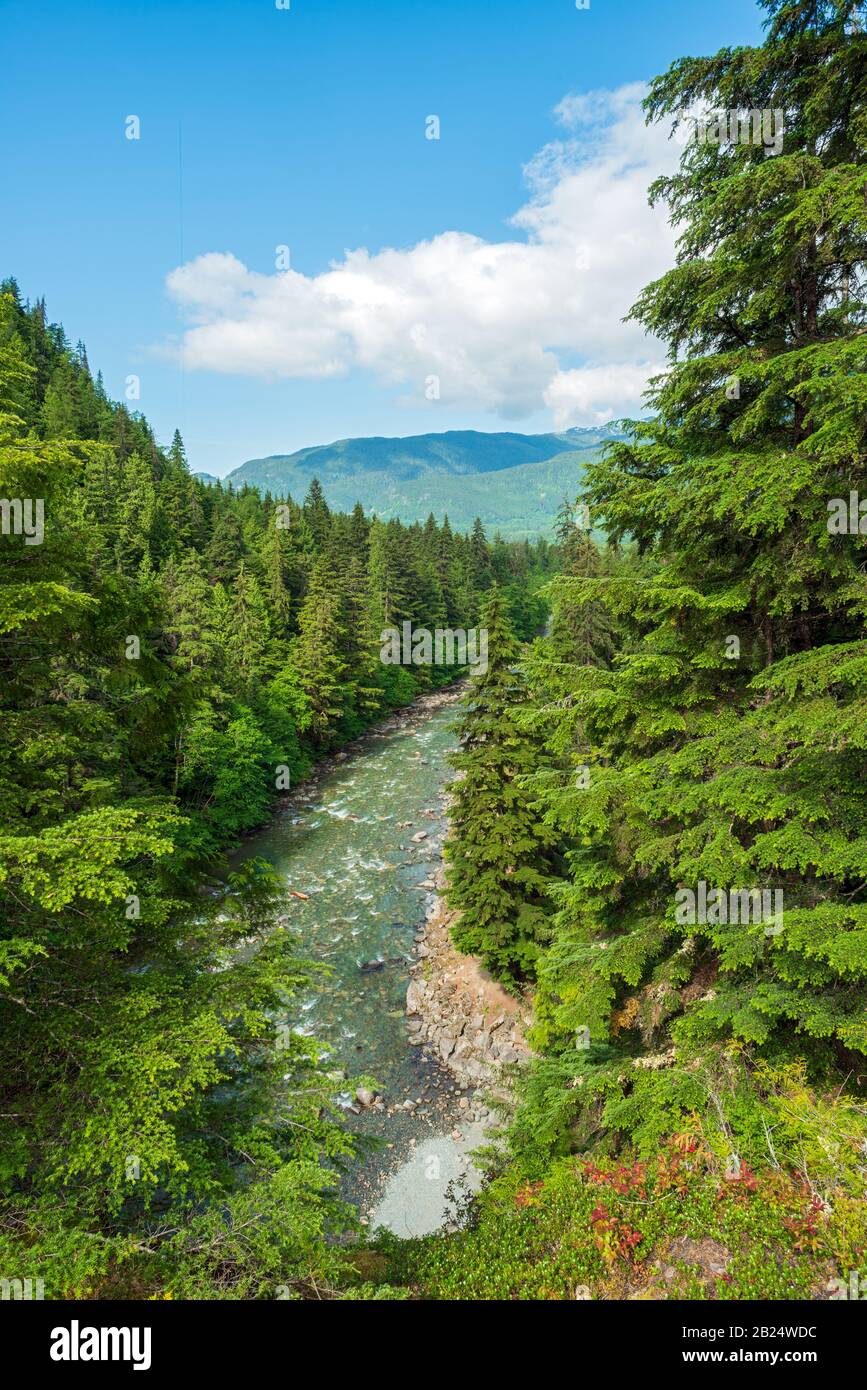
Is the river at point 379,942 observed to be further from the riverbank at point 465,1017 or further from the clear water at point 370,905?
the riverbank at point 465,1017

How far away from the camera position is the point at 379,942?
19.3 meters

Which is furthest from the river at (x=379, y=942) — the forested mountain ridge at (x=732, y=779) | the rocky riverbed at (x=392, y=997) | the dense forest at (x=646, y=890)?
the forested mountain ridge at (x=732, y=779)

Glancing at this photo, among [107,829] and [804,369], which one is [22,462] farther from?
[804,369]

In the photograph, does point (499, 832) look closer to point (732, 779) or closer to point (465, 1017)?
point (465, 1017)

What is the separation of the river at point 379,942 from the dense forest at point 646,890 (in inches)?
80.6

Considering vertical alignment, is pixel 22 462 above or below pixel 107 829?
above

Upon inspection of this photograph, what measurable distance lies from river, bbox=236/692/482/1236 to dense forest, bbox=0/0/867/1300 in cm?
205

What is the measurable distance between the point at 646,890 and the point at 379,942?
43.7 feet

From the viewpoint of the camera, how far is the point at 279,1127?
22.6ft

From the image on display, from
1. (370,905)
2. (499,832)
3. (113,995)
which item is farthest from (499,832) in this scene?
(113,995)

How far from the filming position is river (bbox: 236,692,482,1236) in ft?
39.0
